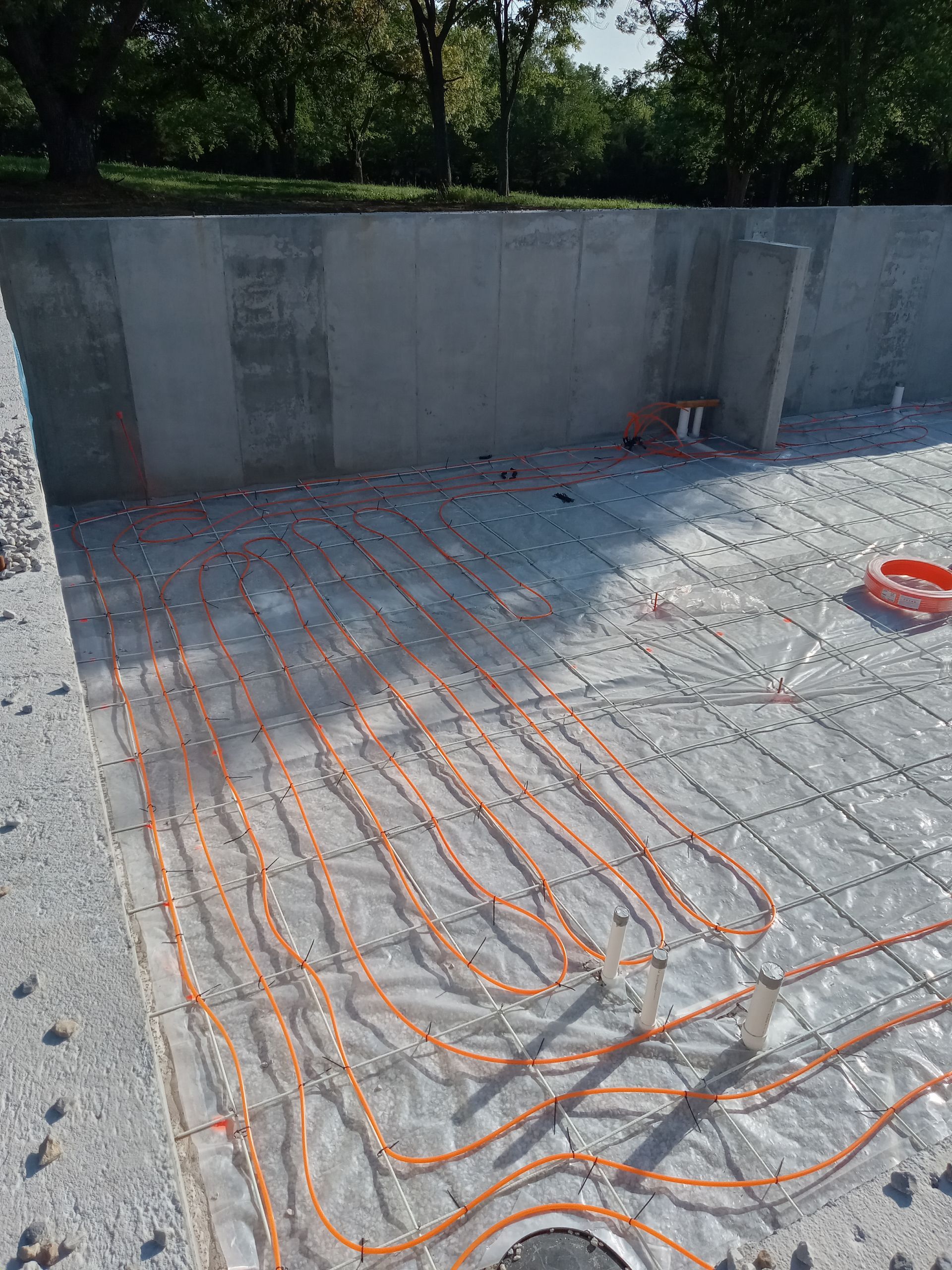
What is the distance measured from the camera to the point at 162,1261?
64.7 inches

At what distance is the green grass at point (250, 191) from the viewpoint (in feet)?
48.9

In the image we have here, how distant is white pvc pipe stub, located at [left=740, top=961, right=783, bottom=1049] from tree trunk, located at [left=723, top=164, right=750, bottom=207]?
18.3 metres

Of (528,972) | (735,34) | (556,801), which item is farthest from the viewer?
(735,34)

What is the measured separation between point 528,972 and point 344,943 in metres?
0.75

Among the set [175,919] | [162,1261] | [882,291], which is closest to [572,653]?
[175,919]

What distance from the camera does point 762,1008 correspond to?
3.17 meters

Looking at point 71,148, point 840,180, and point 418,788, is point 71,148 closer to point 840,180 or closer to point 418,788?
point 840,180

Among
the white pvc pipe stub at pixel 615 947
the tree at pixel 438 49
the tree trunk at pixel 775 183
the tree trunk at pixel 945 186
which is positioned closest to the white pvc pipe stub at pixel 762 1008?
the white pvc pipe stub at pixel 615 947

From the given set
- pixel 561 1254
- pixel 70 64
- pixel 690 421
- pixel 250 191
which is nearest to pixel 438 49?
pixel 250 191

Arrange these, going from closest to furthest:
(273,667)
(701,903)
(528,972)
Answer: (528,972), (701,903), (273,667)

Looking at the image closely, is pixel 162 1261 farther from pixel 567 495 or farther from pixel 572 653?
pixel 567 495

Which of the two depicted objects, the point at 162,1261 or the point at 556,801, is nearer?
the point at 162,1261

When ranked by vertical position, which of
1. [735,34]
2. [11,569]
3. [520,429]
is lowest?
[520,429]

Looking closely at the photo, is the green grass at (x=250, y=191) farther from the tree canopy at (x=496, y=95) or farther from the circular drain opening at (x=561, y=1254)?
the circular drain opening at (x=561, y=1254)
